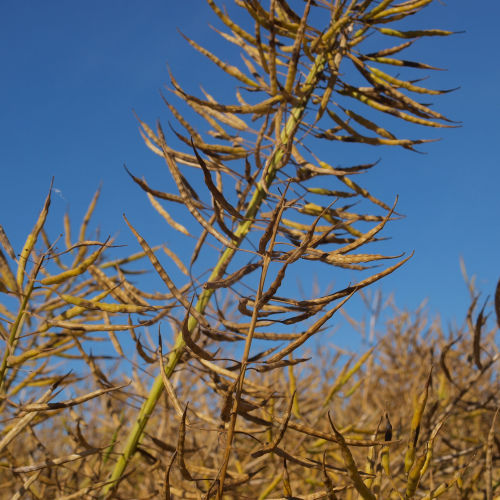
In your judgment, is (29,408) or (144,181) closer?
(29,408)

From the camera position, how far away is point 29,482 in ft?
4.35

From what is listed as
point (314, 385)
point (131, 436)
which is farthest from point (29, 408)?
point (314, 385)

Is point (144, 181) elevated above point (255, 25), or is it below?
below

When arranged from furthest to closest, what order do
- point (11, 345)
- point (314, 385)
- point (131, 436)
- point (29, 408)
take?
point (314, 385) → point (131, 436) → point (11, 345) → point (29, 408)

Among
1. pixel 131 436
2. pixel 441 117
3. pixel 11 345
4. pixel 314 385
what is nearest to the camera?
pixel 11 345

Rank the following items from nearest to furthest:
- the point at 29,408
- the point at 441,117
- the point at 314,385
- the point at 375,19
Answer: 1. the point at 29,408
2. the point at 441,117
3. the point at 375,19
4. the point at 314,385

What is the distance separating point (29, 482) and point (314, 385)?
318 cm

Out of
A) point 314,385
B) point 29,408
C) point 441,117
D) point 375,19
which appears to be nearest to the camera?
point 29,408

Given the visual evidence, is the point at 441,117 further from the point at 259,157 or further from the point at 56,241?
the point at 56,241

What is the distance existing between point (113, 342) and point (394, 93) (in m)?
1.19

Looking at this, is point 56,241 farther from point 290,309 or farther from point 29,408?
point 290,309

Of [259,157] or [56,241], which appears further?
[259,157]

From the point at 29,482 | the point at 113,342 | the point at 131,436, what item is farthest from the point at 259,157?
the point at 29,482

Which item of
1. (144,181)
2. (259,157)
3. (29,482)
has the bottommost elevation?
(29,482)
